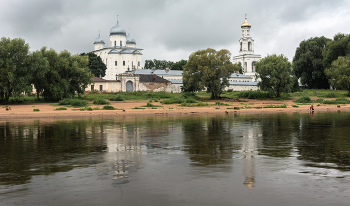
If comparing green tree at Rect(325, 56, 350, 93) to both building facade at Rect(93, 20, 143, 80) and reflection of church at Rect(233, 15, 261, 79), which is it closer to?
building facade at Rect(93, 20, 143, 80)

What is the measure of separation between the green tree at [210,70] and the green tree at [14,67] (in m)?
30.1

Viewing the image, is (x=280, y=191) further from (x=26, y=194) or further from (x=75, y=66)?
(x=75, y=66)

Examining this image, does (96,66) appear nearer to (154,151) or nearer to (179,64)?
(179,64)

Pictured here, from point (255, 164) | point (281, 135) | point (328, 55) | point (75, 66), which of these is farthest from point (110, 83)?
point (255, 164)

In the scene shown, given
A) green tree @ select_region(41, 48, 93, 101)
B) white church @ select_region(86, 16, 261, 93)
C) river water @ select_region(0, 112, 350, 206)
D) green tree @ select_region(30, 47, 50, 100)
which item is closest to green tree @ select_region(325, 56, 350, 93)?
→ white church @ select_region(86, 16, 261, 93)

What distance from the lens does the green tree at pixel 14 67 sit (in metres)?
48.4

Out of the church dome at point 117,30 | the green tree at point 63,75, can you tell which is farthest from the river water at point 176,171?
the church dome at point 117,30

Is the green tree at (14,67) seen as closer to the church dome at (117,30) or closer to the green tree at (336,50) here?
the church dome at (117,30)

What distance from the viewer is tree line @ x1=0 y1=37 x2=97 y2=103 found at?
1923 inches

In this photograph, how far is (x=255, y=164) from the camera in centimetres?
1089

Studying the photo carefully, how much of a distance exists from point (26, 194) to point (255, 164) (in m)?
6.61

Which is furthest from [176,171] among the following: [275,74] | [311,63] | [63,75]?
[311,63]

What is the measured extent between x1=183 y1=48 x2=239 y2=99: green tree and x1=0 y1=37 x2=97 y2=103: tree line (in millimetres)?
20722

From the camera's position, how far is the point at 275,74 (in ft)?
222
